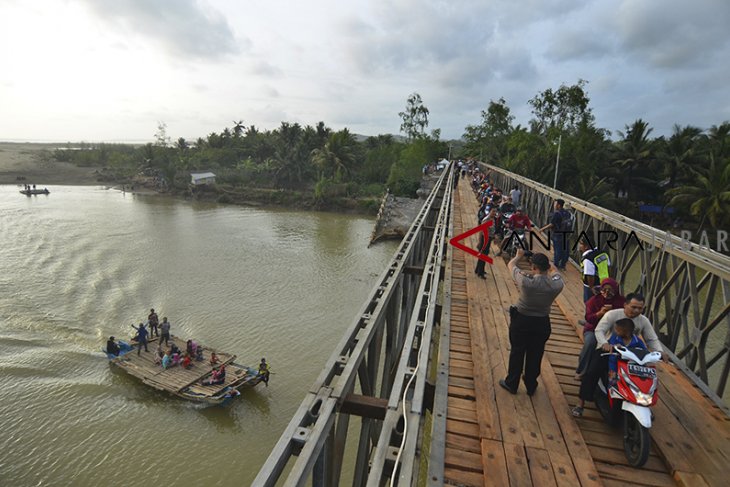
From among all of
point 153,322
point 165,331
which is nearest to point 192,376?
point 165,331

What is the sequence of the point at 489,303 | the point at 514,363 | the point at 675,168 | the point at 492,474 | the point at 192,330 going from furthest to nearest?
the point at 675,168 < the point at 192,330 < the point at 489,303 < the point at 514,363 < the point at 492,474

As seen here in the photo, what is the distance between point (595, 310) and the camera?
4582 mm

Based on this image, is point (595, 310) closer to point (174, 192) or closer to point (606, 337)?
point (606, 337)

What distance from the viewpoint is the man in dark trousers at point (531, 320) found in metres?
4.11

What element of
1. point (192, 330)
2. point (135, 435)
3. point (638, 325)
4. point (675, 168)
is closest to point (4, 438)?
point (135, 435)

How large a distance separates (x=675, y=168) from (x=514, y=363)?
3813 cm

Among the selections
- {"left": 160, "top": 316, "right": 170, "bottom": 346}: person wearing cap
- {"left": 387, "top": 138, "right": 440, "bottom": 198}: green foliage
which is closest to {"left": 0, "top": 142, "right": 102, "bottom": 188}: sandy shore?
{"left": 387, "top": 138, "right": 440, "bottom": 198}: green foliage

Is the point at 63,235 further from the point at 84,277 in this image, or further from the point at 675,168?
the point at 675,168

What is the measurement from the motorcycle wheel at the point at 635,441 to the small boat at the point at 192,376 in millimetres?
11898

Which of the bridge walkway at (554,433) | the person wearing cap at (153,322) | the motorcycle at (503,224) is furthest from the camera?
the person wearing cap at (153,322)

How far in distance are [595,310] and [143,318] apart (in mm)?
19594

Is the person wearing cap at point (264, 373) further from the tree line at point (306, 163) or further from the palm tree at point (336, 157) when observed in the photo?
the palm tree at point (336, 157)

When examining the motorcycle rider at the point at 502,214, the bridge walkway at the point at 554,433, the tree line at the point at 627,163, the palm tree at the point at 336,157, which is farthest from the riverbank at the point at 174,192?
the bridge walkway at the point at 554,433

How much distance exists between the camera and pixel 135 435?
12.1 metres
